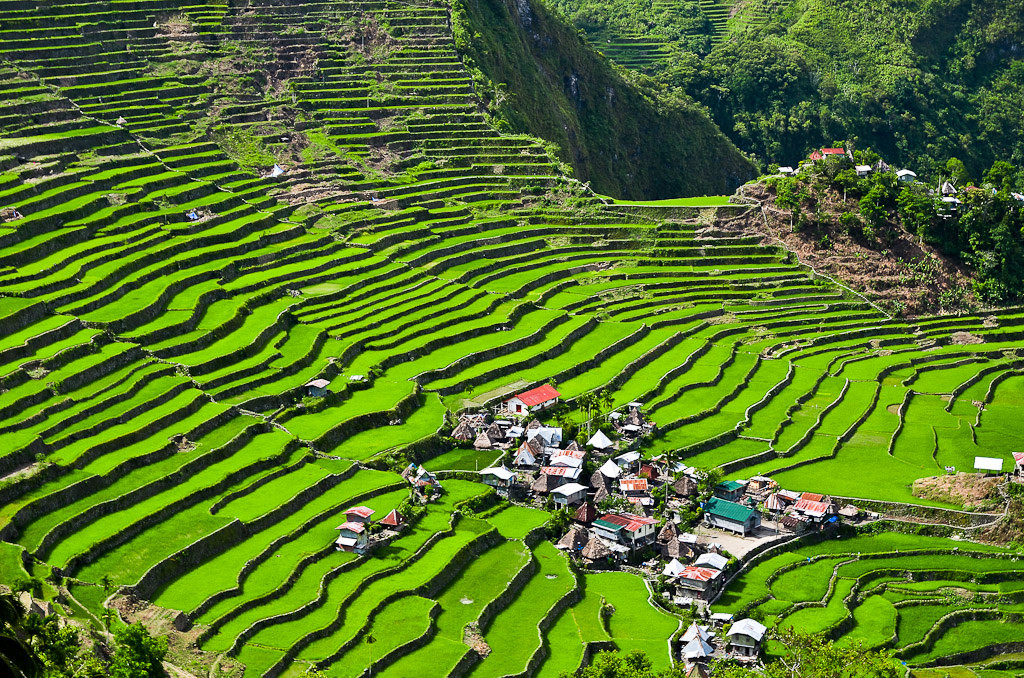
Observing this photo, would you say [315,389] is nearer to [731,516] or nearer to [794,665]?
[731,516]

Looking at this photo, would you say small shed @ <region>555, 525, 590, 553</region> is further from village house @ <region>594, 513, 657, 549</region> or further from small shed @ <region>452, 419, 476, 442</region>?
small shed @ <region>452, 419, 476, 442</region>

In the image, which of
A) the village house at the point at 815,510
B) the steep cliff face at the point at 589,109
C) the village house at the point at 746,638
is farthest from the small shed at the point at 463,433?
the steep cliff face at the point at 589,109

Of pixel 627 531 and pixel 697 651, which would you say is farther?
pixel 627 531

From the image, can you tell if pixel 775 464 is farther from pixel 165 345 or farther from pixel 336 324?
pixel 165 345

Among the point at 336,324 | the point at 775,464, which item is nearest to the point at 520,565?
the point at 775,464

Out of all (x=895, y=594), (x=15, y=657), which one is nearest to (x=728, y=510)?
(x=895, y=594)

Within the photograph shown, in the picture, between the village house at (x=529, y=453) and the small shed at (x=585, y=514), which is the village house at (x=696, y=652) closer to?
the small shed at (x=585, y=514)

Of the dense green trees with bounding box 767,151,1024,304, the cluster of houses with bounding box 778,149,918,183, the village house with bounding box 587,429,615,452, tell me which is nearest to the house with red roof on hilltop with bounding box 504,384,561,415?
the village house with bounding box 587,429,615,452
